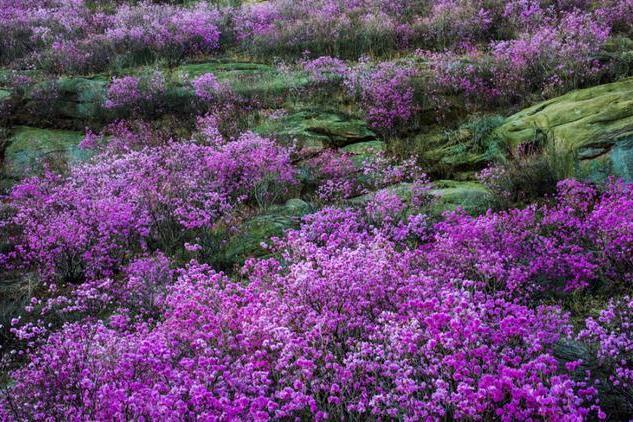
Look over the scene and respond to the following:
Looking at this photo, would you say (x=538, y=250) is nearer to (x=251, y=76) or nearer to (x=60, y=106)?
(x=251, y=76)

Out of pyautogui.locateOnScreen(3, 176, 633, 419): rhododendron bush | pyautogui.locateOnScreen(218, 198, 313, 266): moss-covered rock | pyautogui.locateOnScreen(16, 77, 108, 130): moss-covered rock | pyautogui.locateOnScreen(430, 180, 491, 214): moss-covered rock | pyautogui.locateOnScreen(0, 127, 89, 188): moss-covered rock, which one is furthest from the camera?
pyautogui.locateOnScreen(16, 77, 108, 130): moss-covered rock

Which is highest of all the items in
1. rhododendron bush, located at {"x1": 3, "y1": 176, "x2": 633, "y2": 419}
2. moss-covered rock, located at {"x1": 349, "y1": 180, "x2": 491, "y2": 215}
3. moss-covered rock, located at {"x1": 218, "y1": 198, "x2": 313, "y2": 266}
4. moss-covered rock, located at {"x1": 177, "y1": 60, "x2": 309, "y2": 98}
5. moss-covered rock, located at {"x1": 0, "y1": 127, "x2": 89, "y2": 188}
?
rhododendron bush, located at {"x1": 3, "y1": 176, "x2": 633, "y2": 419}

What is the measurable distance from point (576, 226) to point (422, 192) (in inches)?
89.9

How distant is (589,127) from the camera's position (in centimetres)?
818

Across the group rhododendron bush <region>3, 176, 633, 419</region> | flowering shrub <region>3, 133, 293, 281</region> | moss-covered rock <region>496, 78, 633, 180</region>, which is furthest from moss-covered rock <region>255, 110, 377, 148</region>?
rhododendron bush <region>3, 176, 633, 419</region>

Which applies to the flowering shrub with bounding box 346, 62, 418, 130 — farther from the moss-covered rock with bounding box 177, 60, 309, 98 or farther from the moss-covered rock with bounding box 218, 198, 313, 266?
the moss-covered rock with bounding box 218, 198, 313, 266

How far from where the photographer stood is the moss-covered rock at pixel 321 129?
34.9 ft

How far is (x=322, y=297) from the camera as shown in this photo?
187 inches

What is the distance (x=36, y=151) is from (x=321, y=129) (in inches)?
236

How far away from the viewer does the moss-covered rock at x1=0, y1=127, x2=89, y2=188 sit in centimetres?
1093

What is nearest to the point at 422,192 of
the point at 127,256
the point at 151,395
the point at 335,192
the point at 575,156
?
the point at 335,192

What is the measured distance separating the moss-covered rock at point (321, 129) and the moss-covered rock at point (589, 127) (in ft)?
8.94

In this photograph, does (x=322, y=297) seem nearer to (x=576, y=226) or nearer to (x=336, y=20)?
(x=576, y=226)

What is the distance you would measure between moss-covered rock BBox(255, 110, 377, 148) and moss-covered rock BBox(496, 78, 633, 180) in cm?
273
